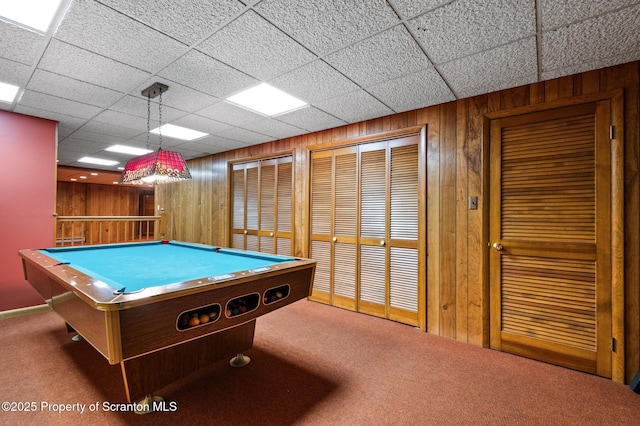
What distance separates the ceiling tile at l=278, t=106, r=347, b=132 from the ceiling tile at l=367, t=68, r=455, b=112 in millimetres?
736

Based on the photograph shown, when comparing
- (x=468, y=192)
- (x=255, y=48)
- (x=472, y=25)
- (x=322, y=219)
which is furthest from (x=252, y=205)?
(x=472, y=25)

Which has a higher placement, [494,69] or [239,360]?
[494,69]

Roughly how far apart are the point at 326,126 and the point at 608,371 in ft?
11.4

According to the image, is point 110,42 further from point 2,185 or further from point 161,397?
point 2,185

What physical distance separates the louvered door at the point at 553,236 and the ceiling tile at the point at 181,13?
95.3 inches

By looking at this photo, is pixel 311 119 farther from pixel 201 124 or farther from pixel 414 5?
pixel 414 5

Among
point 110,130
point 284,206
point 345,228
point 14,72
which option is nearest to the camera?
point 14,72

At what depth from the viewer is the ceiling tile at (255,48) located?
69.9 inches

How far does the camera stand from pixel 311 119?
3.50 meters

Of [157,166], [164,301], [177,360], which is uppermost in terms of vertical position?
[157,166]

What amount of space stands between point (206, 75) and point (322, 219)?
2.20 metres

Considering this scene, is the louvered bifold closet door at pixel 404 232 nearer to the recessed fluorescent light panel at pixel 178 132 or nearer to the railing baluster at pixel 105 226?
the recessed fluorescent light panel at pixel 178 132

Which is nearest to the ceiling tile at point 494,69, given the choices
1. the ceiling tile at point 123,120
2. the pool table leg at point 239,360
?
the pool table leg at point 239,360

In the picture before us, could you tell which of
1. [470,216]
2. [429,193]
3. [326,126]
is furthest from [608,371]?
[326,126]
